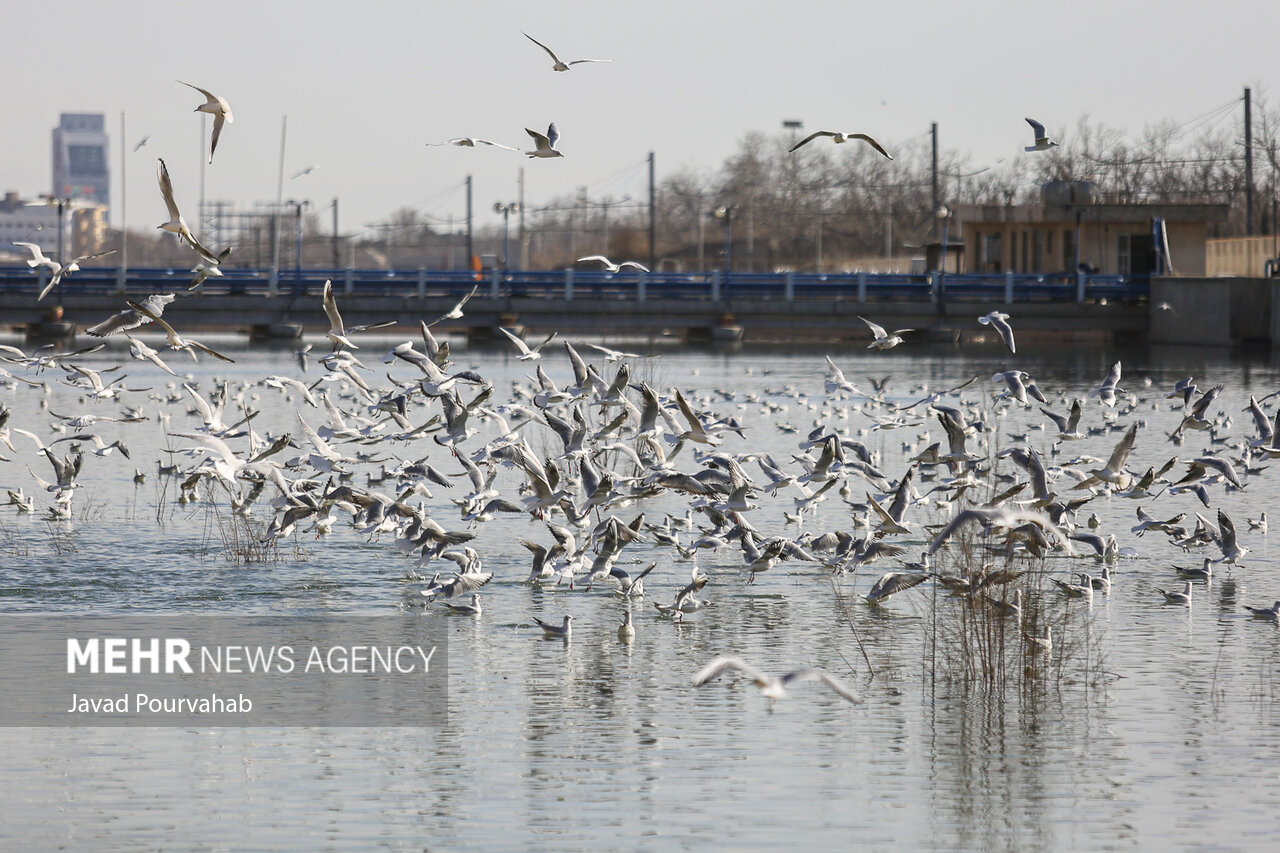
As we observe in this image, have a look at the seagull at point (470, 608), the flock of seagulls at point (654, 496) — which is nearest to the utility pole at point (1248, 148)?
the flock of seagulls at point (654, 496)

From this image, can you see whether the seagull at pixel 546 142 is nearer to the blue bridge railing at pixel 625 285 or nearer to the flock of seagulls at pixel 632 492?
the flock of seagulls at pixel 632 492

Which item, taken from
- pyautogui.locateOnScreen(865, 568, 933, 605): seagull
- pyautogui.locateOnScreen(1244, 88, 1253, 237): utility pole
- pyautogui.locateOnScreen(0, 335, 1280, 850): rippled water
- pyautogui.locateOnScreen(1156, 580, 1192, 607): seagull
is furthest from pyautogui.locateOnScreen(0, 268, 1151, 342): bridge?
pyautogui.locateOnScreen(865, 568, 933, 605): seagull

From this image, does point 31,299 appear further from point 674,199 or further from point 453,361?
point 674,199

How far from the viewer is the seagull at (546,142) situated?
13.8m

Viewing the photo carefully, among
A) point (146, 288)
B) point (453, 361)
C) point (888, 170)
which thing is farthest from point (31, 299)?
point (888, 170)

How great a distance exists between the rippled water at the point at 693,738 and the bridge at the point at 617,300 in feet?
147

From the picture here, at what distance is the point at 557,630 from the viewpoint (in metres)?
11.0

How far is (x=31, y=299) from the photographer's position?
190 feet

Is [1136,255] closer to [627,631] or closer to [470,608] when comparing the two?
[470,608]

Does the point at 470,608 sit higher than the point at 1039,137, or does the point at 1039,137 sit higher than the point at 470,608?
the point at 1039,137

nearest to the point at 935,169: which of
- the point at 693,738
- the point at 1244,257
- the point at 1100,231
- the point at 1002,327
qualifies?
the point at 1100,231

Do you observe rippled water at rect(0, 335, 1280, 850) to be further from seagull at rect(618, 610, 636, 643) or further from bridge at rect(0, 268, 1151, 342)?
bridge at rect(0, 268, 1151, 342)

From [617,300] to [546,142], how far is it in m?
47.6

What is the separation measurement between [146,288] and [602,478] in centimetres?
5488
